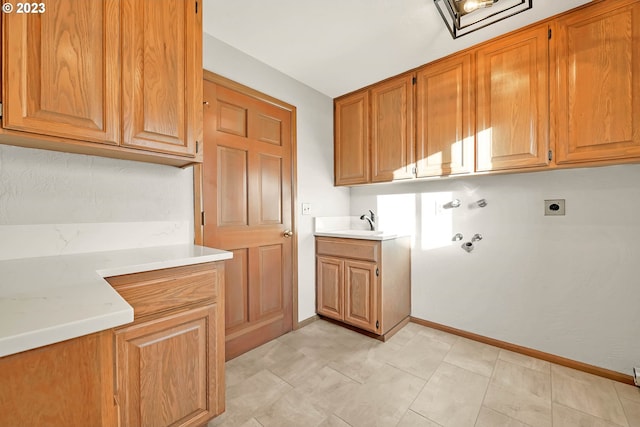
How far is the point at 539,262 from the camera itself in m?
2.01

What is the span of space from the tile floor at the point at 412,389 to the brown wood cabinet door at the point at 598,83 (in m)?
1.46

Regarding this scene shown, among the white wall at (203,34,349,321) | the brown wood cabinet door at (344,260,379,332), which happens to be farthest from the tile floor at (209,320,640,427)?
the white wall at (203,34,349,321)

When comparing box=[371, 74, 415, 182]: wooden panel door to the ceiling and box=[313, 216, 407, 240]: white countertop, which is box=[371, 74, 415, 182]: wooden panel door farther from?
box=[313, 216, 407, 240]: white countertop

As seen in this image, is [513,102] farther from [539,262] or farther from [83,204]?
[83,204]

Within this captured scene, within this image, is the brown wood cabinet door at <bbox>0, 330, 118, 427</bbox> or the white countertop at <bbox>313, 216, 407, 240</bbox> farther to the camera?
the white countertop at <bbox>313, 216, 407, 240</bbox>

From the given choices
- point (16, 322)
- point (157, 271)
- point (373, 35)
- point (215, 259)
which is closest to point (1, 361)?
point (16, 322)

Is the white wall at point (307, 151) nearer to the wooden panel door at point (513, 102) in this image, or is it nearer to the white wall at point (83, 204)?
the white wall at point (83, 204)

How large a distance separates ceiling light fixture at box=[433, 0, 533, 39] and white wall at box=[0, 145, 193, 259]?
1996 mm

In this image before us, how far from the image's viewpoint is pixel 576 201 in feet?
6.14

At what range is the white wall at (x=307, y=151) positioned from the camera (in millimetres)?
2241

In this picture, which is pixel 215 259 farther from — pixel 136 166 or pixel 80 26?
pixel 80 26

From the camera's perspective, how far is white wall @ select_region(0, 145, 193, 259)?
3.90 feet

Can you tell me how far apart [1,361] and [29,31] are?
1.18m

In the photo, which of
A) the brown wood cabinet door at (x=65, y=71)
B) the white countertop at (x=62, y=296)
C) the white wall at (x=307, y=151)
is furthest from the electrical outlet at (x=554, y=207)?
the brown wood cabinet door at (x=65, y=71)
